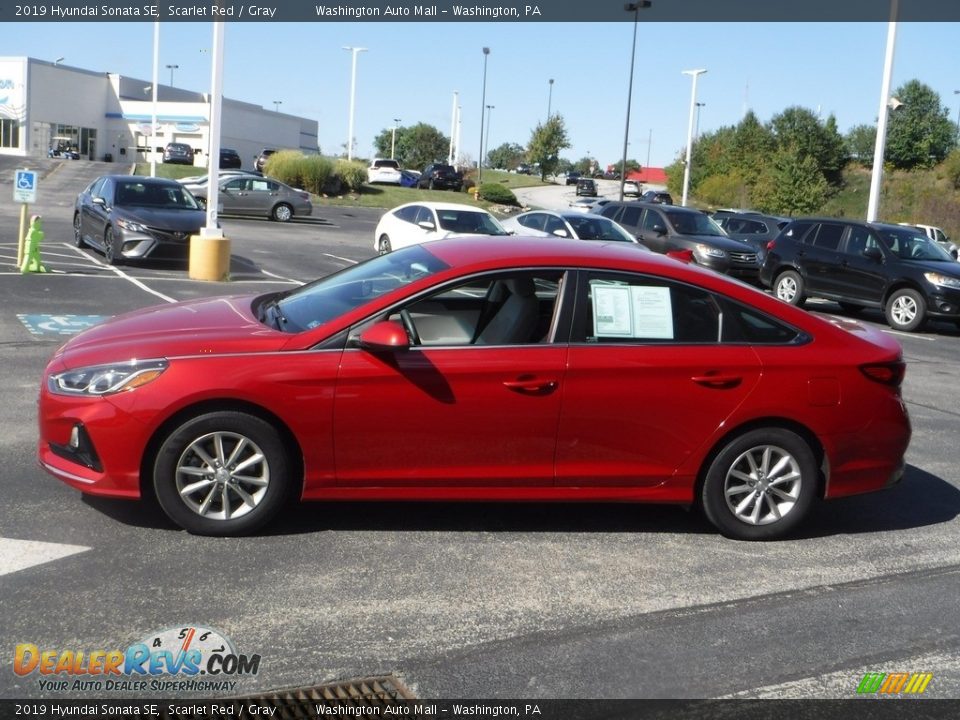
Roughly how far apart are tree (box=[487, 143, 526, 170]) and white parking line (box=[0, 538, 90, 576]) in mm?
144778

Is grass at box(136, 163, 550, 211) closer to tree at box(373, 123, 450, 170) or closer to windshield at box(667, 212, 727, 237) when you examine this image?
windshield at box(667, 212, 727, 237)

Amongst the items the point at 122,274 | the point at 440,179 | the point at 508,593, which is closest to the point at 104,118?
the point at 440,179

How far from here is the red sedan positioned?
17.0 feet

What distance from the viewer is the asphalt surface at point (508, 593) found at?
411cm

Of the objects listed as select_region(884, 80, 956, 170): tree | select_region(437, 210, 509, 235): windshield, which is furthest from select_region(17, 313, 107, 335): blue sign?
select_region(884, 80, 956, 170): tree

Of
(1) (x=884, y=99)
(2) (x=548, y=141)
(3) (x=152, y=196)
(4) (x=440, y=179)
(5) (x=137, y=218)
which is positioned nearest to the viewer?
(5) (x=137, y=218)

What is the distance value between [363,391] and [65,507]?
1789 mm

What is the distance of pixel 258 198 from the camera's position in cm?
3494

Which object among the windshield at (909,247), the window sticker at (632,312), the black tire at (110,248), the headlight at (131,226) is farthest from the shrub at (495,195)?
the window sticker at (632,312)

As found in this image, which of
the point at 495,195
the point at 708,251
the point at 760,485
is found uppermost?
the point at 495,195

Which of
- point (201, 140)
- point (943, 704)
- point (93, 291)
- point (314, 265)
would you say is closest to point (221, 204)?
point (314, 265)

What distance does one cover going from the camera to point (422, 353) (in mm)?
5363

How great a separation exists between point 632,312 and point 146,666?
10.1 feet

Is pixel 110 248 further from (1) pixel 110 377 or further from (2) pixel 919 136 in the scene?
(2) pixel 919 136
